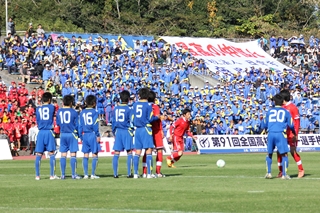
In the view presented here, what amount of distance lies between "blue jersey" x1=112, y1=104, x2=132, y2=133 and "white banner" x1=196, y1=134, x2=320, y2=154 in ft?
65.2

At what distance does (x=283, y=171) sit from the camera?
1973 centimetres

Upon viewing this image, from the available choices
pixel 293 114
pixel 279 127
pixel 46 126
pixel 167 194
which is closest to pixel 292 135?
pixel 293 114

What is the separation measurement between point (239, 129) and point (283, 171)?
84.3ft

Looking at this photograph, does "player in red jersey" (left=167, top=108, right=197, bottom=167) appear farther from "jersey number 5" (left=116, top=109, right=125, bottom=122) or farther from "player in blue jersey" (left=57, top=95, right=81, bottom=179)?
"player in blue jersey" (left=57, top=95, right=81, bottom=179)

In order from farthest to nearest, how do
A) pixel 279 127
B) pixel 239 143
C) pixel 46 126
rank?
pixel 239 143 → pixel 46 126 → pixel 279 127

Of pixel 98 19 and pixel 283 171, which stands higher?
pixel 98 19

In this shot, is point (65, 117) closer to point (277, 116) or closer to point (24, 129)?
point (277, 116)

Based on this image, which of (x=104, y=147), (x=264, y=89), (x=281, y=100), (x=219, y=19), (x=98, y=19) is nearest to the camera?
(x=281, y=100)

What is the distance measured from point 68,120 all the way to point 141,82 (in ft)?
83.1

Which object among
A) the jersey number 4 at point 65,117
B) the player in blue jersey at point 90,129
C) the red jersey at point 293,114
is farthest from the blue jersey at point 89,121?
the red jersey at point 293,114

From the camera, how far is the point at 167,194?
16047mm

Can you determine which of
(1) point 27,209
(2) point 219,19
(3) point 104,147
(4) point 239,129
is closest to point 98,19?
(2) point 219,19

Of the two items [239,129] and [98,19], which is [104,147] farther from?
[98,19]

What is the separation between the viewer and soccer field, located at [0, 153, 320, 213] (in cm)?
1386
